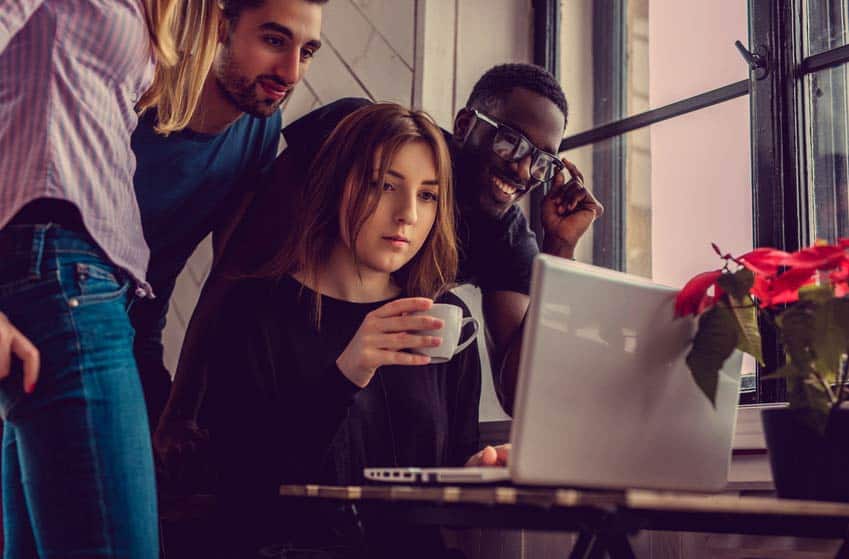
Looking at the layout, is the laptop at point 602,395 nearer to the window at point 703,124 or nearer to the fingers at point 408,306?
the fingers at point 408,306

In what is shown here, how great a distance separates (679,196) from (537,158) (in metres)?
0.44

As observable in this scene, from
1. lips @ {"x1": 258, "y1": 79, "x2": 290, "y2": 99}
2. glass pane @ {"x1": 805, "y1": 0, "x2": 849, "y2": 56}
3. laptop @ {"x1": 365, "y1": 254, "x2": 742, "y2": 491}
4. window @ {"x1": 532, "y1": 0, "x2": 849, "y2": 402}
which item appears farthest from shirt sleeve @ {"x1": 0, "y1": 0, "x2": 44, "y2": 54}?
glass pane @ {"x1": 805, "y1": 0, "x2": 849, "y2": 56}

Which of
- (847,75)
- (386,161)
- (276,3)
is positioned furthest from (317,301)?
(847,75)

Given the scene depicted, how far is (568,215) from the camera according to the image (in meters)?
2.04

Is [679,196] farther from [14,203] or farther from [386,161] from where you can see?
[14,203]

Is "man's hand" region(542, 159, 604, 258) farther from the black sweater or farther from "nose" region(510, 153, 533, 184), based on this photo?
the black sweater

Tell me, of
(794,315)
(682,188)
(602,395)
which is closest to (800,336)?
(794,315)

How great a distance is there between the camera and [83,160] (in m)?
1.13

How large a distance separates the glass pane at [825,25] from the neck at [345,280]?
99cm

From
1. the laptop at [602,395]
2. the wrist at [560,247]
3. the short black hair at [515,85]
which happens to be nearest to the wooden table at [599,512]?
the laptop at [602,395]

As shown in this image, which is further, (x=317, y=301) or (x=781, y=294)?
(x=317, y=301)

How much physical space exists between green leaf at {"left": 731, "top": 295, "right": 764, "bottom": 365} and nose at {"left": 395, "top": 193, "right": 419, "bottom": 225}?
0.59m

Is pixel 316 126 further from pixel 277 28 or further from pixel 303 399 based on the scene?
pixel 303 399

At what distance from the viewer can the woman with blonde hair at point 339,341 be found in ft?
4.81
